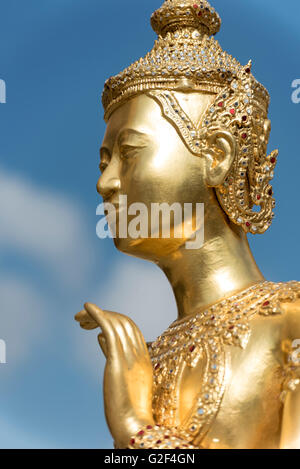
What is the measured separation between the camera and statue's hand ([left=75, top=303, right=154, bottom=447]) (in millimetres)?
3467

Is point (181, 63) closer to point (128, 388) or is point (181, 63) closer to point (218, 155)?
point (218, 155)

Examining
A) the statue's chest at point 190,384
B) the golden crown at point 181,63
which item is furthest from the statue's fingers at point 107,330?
the golden crown at point 181,63

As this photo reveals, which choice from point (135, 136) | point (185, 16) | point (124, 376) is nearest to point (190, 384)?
point (124, 376)

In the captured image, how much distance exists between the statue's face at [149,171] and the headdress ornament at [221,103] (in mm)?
53

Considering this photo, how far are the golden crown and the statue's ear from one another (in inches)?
9.5

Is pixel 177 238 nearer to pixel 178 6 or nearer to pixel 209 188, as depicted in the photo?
pixel 209 188

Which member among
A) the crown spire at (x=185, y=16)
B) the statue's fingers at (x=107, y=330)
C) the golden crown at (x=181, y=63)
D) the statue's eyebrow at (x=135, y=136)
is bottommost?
the statue's fingers at (x=107, y=330)

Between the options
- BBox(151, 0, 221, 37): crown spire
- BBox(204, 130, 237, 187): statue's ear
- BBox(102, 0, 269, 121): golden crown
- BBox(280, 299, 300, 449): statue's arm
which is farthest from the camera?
BBox(151, 0, 221, 37): crown spire

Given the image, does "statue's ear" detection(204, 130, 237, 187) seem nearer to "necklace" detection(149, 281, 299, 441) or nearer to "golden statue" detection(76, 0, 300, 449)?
"golden statue" detection(76, 0, 300, 449)

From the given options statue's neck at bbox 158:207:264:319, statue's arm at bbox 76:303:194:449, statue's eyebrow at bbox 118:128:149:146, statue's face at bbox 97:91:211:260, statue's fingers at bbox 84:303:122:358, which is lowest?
statue's arm at bbox 76:303:194:449

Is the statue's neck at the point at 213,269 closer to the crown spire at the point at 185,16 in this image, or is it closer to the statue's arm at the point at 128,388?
the statue's arm at the point at 128,388

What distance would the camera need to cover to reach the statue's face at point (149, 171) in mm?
3861

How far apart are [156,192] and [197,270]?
36 centimetres

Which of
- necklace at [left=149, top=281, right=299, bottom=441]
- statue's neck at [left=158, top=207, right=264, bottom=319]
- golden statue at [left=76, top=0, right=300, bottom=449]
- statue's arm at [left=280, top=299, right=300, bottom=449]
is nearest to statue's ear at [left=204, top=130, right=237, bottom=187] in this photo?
golden statue at [left=76, top=0, right=300, bottom=449]
